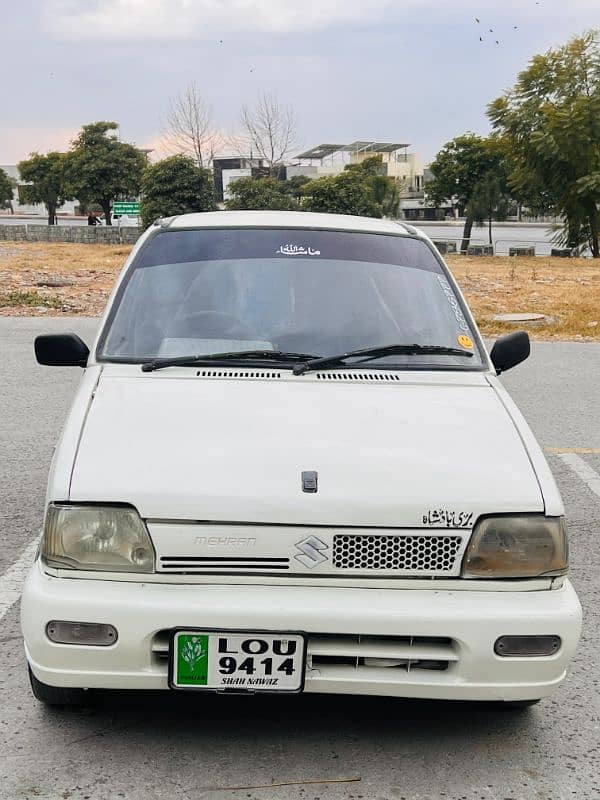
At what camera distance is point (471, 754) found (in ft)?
9.58

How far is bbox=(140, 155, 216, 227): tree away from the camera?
4331cm

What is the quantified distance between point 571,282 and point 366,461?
19.8 m

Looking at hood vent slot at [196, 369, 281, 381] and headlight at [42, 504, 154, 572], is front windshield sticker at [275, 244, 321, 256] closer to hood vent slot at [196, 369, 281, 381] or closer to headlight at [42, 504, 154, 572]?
hood vent slot at [196, 369, 281, 381]

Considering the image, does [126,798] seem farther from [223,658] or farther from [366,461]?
[366,461]

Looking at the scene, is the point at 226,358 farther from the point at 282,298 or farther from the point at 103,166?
the point at 103,166

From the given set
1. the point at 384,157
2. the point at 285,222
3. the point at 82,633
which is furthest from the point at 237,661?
the point at 384,157

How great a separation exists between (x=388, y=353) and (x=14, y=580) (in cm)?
192

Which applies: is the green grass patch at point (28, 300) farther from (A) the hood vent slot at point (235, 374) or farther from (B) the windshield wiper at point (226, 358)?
(A) the hood vent slot at point (235, 374)

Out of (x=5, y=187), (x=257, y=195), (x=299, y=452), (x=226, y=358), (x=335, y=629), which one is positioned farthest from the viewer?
(x=5, y=187)

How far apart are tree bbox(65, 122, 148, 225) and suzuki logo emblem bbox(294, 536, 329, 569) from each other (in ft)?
198

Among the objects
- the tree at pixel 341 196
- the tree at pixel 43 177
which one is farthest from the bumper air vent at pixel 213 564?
the tree at pixel 43 177

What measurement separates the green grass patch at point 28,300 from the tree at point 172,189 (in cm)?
2706

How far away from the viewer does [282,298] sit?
3.94 m

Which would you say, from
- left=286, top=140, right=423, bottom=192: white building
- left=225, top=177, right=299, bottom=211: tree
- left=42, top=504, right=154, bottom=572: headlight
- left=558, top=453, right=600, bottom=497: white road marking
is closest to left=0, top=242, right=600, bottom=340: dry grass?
left=558, top=453, right=600, bottom=497: white road marking
